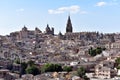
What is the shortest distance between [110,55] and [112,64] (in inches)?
406

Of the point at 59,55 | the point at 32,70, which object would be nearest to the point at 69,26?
the point at 59,55

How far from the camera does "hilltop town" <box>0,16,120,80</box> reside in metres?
39.8

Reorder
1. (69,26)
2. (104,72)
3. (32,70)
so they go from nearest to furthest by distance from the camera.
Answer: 1. (104,72)
2. (32,70)
3. (69,26)

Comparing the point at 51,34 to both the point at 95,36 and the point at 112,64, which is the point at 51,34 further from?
the point at 112,64

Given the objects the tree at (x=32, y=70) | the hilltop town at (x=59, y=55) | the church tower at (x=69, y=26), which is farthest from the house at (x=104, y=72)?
the church tower at (x=69, y=26)

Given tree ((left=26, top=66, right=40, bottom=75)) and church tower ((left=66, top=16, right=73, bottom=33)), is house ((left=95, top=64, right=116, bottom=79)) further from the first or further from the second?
church tower ((left=66, top=16, right=73, bottom=33))

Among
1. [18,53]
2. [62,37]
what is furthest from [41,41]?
[18,53]

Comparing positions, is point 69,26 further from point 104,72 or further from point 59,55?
point 104,72

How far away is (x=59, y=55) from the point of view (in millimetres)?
63594

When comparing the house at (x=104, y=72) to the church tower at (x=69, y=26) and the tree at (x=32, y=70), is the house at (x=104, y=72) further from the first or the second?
the church tower at (x=69, y=26)

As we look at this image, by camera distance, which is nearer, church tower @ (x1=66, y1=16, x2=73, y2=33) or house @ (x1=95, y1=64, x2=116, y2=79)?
house @ (x1=95, y1=64, x2=116, y2=79)

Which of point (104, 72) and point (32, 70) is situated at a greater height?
point (32, 70)

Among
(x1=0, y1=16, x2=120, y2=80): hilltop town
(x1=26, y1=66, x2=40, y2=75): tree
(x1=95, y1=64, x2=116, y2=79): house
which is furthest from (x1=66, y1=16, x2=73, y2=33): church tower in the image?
(x1=95, y1=64, x2=116, y2=79): house

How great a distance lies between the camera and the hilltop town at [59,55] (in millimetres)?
39844
